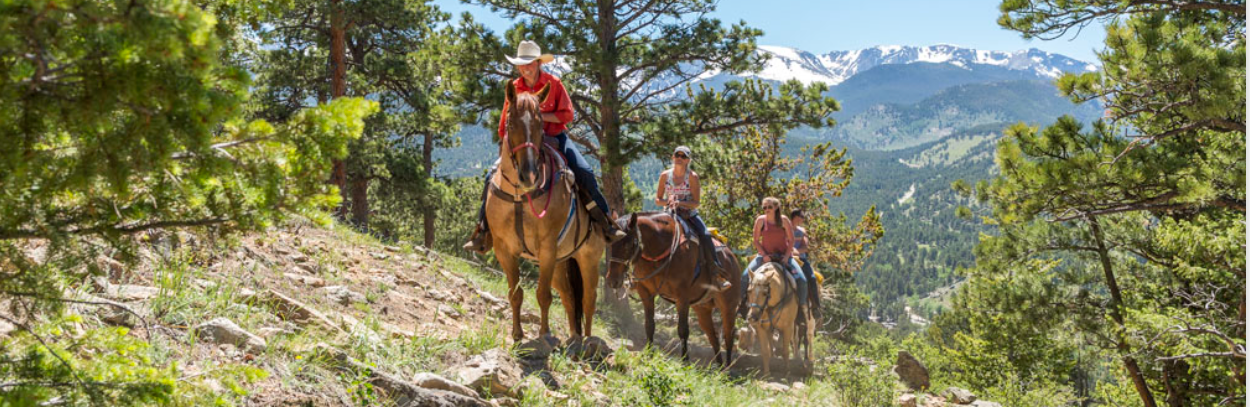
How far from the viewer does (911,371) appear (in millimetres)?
17047

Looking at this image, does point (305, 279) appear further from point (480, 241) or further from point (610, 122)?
point (610, 122)

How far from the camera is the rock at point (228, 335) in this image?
4074 mm

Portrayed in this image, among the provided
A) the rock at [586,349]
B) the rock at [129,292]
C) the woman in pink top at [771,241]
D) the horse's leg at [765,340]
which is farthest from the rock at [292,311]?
the horse's leg at [765,340]

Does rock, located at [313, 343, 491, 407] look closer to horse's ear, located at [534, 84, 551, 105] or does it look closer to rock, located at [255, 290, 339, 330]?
rock, located at [255, 290, 339, 330]

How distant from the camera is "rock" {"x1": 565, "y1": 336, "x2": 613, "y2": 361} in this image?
636 centimetres

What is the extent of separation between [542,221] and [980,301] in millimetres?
14685

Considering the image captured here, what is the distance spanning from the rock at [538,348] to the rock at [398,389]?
1516mm

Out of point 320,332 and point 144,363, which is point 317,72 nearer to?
point 320,332

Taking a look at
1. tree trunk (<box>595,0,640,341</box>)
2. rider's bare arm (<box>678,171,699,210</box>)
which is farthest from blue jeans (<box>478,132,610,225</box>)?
tree trunk (<box>595,0,640,341</box>)

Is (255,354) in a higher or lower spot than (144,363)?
lower

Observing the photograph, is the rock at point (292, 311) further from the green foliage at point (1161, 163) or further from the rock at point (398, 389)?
the green foliage at point (1161, 163)

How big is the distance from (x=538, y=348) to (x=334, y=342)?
1.85 metres

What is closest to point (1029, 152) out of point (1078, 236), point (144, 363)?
point (1078, 236)

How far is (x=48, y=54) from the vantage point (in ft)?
5.71
